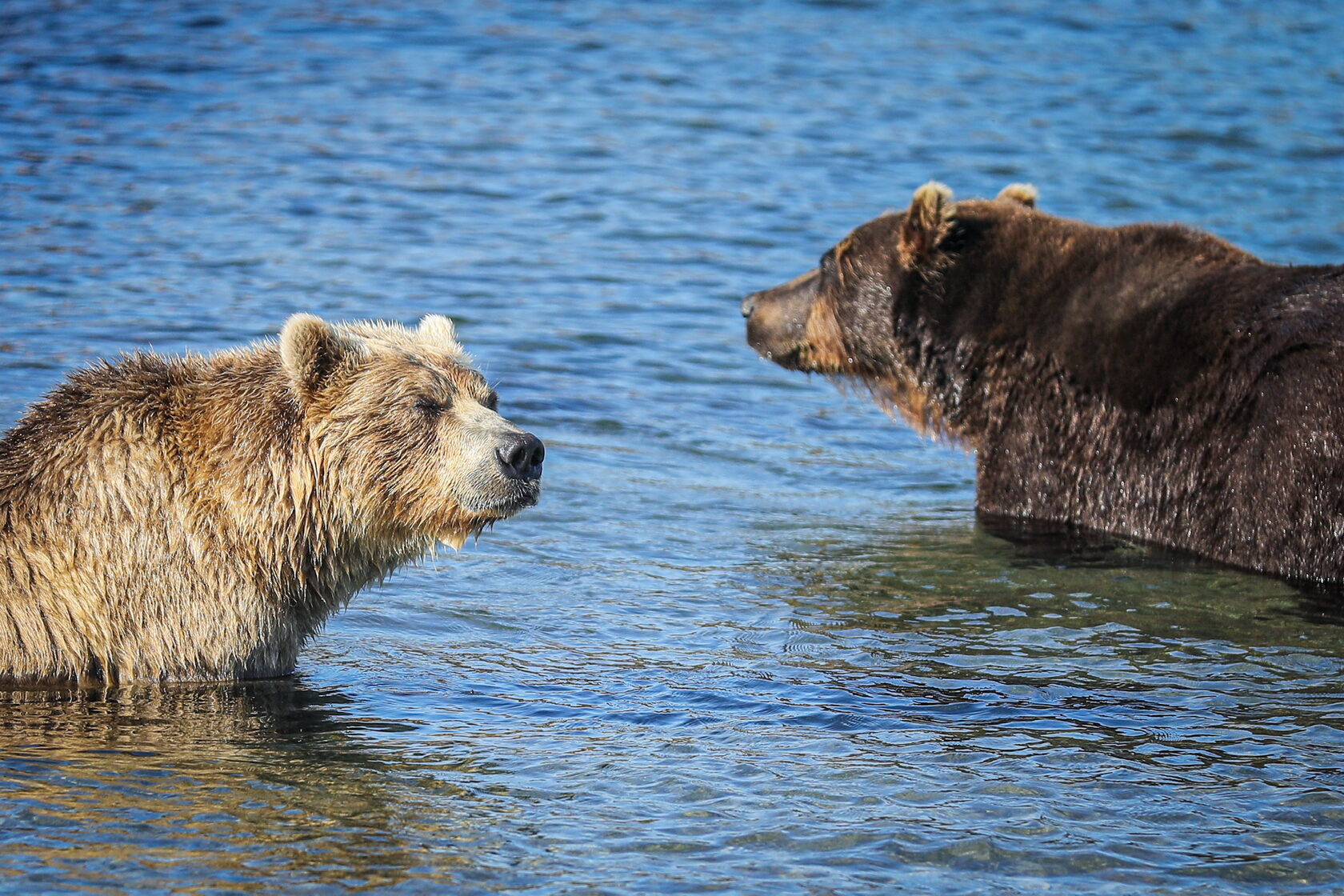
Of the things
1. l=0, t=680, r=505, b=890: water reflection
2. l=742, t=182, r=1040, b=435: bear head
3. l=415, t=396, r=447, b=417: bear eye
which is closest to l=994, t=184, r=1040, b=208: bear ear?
l=742, t=182, r=1040, b=435: bear head

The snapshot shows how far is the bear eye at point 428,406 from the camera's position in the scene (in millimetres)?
6969

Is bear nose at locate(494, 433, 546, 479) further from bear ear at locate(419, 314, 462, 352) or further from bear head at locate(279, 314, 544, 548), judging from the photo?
bear ear at locate(419, 314, 462, 352)

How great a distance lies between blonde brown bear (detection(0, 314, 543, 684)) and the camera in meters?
6.64

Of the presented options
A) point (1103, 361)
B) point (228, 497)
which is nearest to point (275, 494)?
point (228, 497)

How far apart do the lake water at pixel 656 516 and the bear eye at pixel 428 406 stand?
1.19 m

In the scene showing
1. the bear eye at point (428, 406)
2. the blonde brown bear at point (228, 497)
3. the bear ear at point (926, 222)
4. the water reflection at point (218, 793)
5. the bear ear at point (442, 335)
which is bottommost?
the water reflection at point (218, 793)

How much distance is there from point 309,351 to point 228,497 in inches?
26.8

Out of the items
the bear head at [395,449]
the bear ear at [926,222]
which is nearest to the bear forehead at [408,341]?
the bear head at [395,449]

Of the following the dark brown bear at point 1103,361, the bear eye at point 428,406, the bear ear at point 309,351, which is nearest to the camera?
the bear ear at point 309,351

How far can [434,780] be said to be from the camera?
6020 millimetres

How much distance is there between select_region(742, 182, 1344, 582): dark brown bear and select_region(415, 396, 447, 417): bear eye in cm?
423

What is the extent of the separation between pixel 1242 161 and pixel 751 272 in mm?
7636

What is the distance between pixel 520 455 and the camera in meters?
6.79

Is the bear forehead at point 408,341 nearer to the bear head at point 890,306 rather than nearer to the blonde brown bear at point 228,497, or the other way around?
the blonde brown bear at point 228,497
